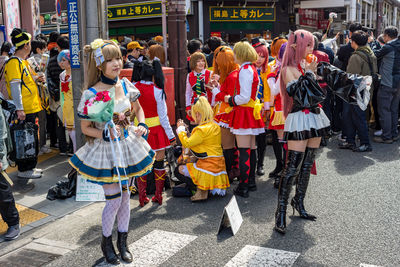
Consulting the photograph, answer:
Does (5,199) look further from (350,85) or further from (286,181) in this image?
(350,85)

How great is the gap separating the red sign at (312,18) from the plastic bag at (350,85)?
887 inches

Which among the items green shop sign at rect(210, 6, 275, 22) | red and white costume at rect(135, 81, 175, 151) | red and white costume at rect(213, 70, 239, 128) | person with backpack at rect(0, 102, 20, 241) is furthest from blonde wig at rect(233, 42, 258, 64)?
green shop sign at rect(210, 6, 275, 22)

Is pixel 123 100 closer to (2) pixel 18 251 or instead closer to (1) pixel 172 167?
(2) pixel 18 251

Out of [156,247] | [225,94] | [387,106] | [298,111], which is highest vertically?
[225,94]

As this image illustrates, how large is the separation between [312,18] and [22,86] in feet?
79.1

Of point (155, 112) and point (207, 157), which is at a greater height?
point (155, 112)

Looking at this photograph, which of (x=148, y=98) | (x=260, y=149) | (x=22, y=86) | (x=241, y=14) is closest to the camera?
(x=148, y=98)

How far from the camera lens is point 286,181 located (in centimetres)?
435

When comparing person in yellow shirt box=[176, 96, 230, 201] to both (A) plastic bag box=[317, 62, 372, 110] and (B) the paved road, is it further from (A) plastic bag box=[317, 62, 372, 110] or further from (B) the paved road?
(A) plastic bag box=[317, 62, 372, 110]

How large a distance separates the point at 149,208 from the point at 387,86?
5.67m

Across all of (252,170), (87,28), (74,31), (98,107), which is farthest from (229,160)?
(98,107)

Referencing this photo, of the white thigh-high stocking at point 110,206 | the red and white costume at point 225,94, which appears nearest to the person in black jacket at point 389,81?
the red and white costume at point 225,94

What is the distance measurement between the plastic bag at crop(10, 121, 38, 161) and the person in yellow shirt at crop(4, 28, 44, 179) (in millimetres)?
92

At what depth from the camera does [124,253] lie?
3.75 meters
